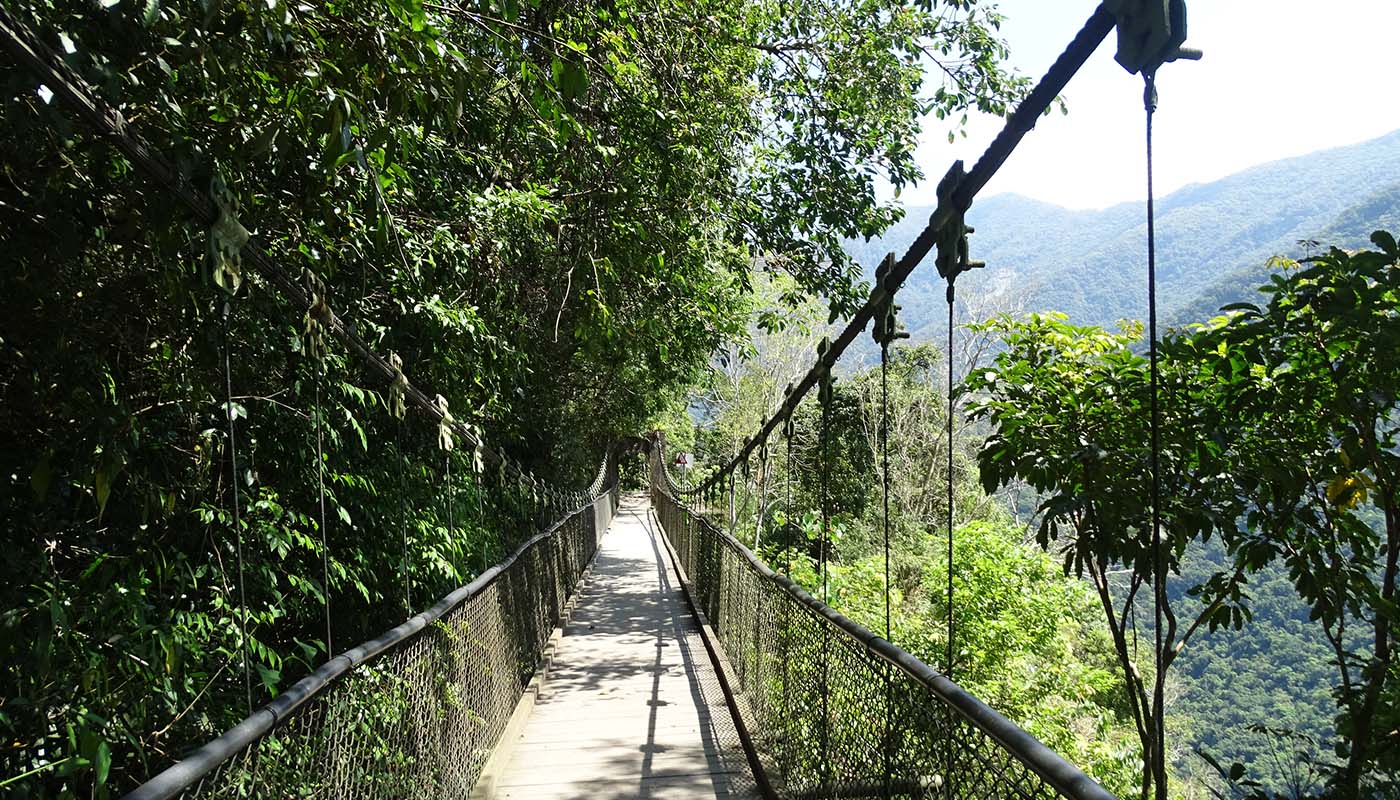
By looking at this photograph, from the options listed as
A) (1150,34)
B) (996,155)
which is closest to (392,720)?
(996,155)

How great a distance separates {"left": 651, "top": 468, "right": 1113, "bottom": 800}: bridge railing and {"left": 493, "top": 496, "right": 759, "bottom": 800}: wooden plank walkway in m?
0.25

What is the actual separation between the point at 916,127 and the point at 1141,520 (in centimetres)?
551

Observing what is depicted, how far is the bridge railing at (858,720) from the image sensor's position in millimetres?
1305

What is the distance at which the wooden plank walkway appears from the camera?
11.1 ft

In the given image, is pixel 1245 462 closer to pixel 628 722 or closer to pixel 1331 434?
pixel 1331 434

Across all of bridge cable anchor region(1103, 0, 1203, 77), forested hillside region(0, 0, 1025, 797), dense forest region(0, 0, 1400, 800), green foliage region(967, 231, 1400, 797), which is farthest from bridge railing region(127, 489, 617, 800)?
green foliage region(967, 231, 1400, 797)

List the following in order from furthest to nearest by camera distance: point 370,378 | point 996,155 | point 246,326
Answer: point 370,378 → point 246,326 → point 996,155

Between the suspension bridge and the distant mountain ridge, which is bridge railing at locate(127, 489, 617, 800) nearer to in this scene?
the suspension bridge

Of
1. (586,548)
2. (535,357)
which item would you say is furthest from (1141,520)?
→ (586,548)

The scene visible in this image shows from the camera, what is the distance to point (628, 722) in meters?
4.29

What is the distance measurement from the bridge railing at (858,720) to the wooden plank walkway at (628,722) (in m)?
0.25

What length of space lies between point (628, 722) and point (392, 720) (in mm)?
2353

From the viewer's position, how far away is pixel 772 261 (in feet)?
25.0

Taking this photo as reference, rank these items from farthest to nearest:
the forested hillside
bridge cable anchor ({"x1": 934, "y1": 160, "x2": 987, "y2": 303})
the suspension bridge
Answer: bridge cable anchor ({"x1": 934, "y1": 160, "x2": 987, "y2": 303})
the forested hillside
the suspension bridge
